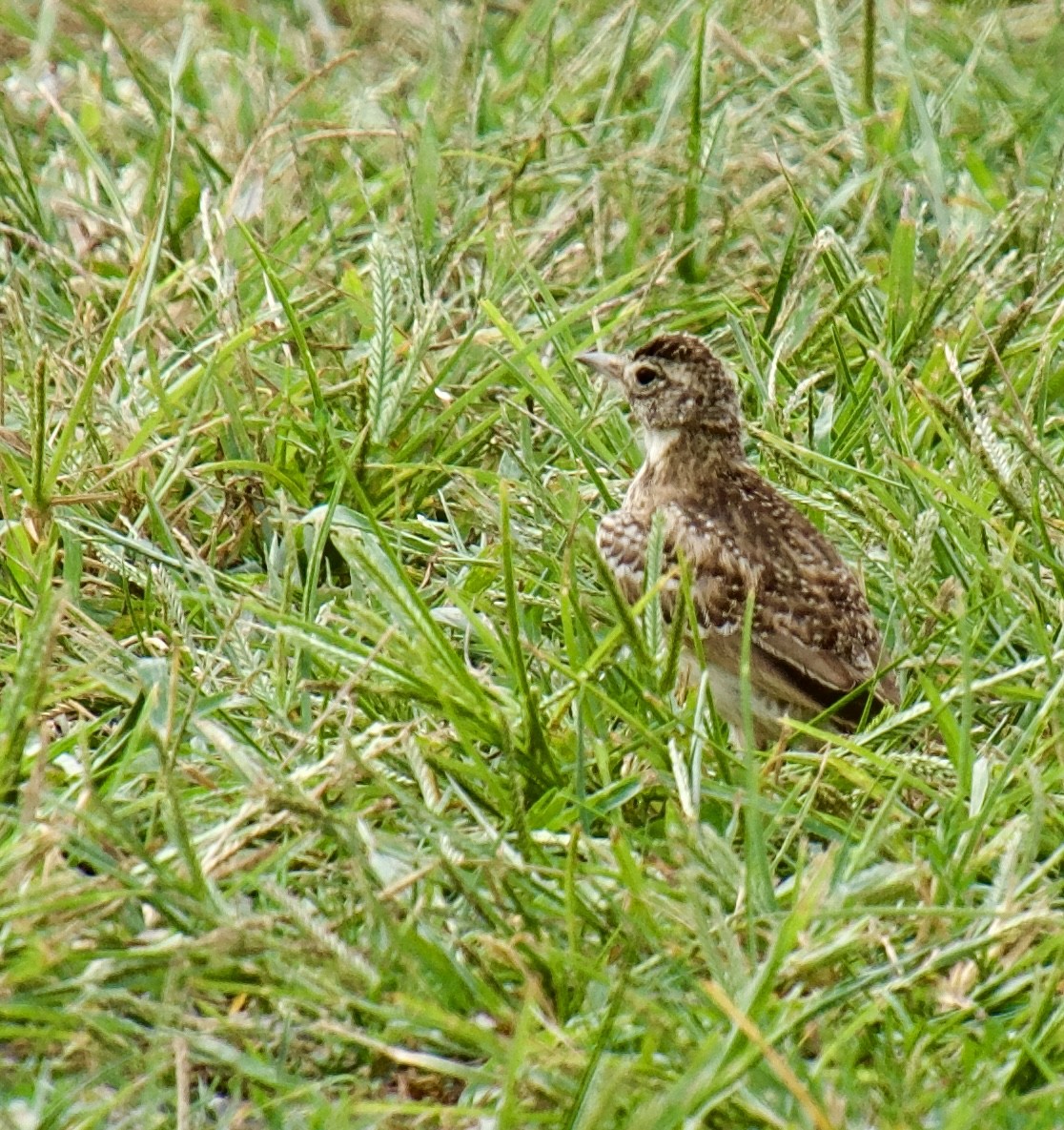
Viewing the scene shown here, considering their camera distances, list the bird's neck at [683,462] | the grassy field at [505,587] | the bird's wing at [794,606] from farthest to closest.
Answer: the bird's neck at [683,462]
the bird's wing at [794,606]
the grassy field at [505,587]

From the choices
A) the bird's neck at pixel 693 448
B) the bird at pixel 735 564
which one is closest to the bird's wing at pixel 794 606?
the bird at pixel 735 564

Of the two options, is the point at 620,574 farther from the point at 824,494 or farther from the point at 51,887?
the point at 51,887

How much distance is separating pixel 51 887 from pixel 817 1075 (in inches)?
47.9

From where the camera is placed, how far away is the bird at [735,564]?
4895 millimetres

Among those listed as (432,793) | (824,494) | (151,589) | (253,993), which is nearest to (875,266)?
(824,494)

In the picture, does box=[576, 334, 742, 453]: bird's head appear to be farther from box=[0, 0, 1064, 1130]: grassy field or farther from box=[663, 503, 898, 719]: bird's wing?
box=[663, 503, 898, 719]: bird's wing

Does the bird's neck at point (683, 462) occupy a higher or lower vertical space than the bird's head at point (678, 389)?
lower

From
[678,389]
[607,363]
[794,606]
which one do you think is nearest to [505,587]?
[794,606]

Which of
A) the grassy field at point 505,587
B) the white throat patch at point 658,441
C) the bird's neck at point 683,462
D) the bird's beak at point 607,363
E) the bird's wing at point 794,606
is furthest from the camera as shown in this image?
the bird's beak at point 607,363

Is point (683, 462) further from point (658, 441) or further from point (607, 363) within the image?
point (607, 363)

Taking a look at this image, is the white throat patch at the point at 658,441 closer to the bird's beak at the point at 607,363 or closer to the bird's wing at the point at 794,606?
the bird's beak at the point at 607,363

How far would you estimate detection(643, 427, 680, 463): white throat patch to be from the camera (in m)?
5.54

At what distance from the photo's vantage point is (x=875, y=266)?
6707 mm

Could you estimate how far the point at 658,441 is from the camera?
5.62m
